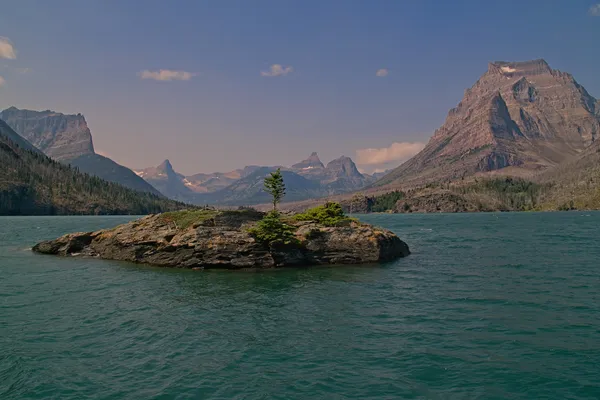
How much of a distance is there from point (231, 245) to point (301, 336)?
90.2ft

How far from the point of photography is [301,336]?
23.3 m

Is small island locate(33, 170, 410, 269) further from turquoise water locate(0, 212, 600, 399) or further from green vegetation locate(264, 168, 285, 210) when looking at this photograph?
turquoise water locate(0, 212, 600, 399)

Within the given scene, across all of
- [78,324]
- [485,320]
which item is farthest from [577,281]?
[78,324]

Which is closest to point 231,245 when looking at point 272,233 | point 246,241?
point 246,241

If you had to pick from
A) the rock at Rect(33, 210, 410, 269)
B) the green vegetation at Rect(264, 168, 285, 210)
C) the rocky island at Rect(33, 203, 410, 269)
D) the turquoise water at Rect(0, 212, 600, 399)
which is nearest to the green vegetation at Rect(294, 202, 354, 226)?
the rocky island at Rect(33, 203, 410, 269)

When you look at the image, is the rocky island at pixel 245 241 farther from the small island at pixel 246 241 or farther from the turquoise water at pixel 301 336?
the turquoise water at pixel 301 336

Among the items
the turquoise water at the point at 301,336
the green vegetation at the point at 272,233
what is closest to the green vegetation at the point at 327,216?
the green vegetation at the point at 272,233

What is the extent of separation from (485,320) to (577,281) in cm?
1934

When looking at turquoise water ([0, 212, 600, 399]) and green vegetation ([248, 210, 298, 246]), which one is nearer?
turquoise water ([0, 212, 600, 399])

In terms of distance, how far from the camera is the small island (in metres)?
49.6

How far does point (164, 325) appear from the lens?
83.3ft

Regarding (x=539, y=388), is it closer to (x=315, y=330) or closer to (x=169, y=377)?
(x=315, y=330)

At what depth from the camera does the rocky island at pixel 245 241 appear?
49531mm

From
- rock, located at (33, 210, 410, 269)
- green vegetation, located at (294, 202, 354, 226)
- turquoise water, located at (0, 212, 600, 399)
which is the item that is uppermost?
green vegetation, located at (294, 202, 354, 226)
